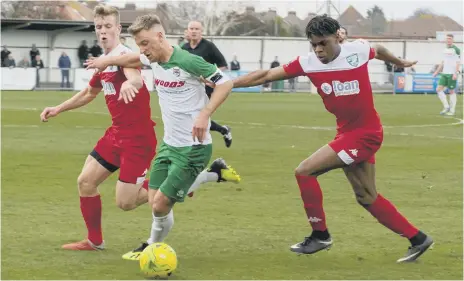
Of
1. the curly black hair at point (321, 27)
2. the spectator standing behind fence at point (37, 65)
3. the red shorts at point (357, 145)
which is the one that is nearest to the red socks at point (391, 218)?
the red shorts at point (357, 145)

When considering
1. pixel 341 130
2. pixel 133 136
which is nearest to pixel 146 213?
pixel 133 136

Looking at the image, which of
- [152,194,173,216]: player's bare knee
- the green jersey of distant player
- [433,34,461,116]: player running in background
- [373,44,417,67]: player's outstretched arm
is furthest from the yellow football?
the green jersey of distant player

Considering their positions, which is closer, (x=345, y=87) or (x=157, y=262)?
(x=157, y=262)

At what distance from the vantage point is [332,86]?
29.6ft

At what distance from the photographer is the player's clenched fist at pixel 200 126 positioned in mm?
8172

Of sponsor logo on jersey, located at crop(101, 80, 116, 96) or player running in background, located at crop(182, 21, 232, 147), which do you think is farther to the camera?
player running in background, located at crop(182, 21, 232, 147)

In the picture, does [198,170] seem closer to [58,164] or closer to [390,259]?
[390,259]

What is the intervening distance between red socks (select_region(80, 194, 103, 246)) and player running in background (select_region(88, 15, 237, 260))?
0.85 metres

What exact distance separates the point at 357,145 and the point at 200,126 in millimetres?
1686

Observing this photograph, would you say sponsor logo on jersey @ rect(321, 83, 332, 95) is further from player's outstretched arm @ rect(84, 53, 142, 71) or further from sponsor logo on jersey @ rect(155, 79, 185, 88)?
player's outstretched arm @ rect(84, 53, 142, 71)

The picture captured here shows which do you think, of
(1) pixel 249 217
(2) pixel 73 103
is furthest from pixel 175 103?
(1) pixel 249 217

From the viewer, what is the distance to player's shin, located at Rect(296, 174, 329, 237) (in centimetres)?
920

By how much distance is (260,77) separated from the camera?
29.5 ft

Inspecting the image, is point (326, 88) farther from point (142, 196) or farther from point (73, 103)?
point (73, 103)
